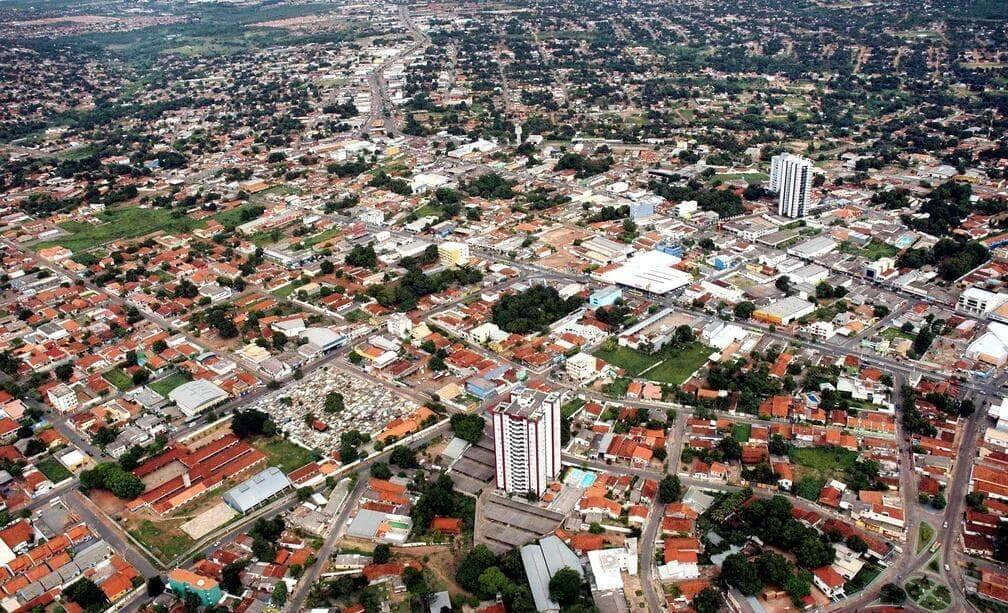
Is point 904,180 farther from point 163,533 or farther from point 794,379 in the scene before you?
point 163,533

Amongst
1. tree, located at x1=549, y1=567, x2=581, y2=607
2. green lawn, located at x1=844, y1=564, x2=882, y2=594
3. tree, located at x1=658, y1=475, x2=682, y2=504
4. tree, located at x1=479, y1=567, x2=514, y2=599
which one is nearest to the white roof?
tree, located at x1=479, y1=567, x2=514, y2=599

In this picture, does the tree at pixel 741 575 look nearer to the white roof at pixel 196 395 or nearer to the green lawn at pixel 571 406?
the green lawn at pixel 571 406

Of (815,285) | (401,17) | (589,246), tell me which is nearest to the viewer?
(815,285)

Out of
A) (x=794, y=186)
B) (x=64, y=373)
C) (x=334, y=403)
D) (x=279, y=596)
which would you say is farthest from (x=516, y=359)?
(x=794, y=186)

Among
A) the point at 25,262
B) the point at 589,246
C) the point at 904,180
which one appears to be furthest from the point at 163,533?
the point at 904,180

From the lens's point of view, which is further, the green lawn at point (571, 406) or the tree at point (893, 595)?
the green lawn at point (571, 406)

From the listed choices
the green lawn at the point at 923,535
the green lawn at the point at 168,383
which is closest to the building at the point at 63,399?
the green lawn at the point at 168,383
